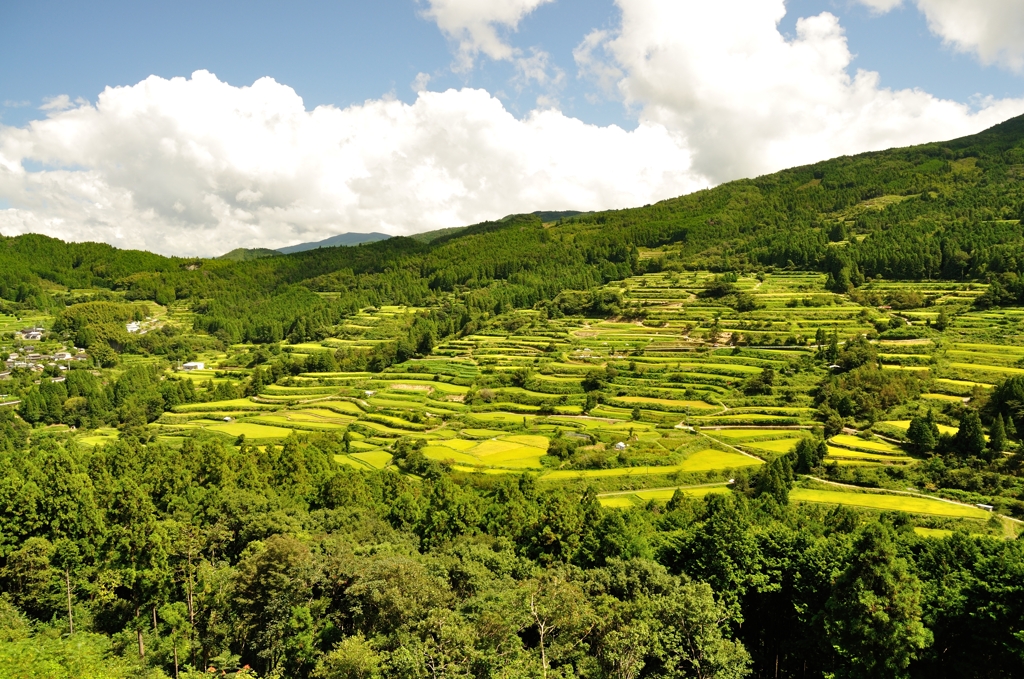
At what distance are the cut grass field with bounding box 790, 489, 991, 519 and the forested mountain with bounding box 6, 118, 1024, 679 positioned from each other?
245 millimetres

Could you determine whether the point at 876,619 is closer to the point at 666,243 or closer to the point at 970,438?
the point at 970,438

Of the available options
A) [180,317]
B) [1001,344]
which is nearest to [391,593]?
[1001,344]

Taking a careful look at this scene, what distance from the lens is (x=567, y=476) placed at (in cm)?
4484

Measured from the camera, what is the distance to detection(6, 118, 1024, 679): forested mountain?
1952cm

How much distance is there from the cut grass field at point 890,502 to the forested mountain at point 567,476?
0.80 feet

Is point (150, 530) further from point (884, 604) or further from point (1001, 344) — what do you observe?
point (1001, 344)

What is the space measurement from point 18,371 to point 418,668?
331ft

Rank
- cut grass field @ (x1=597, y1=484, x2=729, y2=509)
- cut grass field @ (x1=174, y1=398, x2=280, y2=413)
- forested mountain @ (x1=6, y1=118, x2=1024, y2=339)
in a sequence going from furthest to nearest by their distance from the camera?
forested mountain @ (x1=6, y1=118, x2=1024, y2=339)
cut grass field @ (x1=174, y1=398, x2=280, y2=413)
cut grass field @ (x1=597, y1=484, x2=729, y2=509)

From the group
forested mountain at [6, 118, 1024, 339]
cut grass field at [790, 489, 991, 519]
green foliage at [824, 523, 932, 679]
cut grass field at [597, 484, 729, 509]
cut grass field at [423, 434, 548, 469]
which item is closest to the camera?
green foliage at [824, 523, 932, 679]

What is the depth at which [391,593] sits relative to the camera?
68.1 ft

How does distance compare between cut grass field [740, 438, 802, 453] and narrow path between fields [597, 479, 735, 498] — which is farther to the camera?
cut grass field [740, 438, 802, 453]

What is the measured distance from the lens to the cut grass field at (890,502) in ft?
112

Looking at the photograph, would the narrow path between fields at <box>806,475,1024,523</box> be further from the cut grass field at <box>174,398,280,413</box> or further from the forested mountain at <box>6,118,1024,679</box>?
the cut grass field at <box>174,398,280,413</box>

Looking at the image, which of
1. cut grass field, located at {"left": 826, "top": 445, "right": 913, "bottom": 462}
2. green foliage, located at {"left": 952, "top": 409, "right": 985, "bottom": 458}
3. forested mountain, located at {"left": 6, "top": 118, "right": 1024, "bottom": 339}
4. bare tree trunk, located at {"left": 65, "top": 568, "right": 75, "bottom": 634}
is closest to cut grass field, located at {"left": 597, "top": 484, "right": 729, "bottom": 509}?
cut grass field, located at {"left": 826, "top": 445, "right": 913, "bottom": 462}
